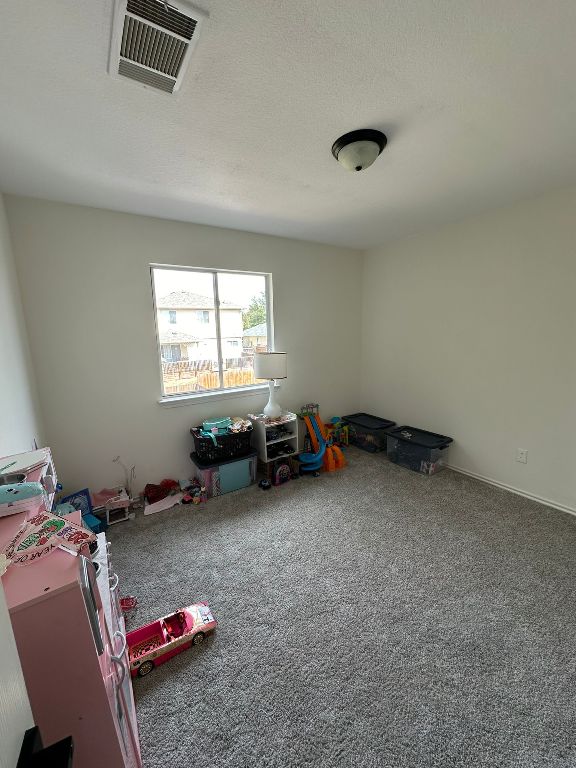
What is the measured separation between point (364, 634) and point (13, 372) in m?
2.34

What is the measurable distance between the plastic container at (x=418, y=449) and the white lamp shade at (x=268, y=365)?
1447mm

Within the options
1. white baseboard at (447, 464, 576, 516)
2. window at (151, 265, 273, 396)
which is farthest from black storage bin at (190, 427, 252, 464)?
white baseboard at (447, 464, 576, 516)

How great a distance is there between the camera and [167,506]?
102 inches

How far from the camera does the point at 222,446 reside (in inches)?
107

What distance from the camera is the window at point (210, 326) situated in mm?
2742

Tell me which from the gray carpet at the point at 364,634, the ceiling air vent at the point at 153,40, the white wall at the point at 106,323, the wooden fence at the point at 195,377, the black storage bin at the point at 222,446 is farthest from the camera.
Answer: the wooden fence at the point at 195,377

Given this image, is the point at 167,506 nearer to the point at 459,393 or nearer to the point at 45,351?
the point at 45,351

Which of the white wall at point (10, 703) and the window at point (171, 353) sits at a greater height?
the window at point (171, 353)

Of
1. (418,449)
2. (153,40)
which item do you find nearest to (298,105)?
(153,40)

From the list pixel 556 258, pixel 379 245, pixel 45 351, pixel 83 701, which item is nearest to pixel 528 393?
pixel 556 258

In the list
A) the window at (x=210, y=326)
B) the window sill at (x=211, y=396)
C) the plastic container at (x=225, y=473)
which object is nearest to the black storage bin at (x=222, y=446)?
the plastic container at (x=225, y=473)

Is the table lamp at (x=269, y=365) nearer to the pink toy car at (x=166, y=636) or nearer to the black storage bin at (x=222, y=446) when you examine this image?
the black storage bin at (x=222, y=446)

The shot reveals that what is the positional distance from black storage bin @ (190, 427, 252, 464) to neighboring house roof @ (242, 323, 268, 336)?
1005 millimetres

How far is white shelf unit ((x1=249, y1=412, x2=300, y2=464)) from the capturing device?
2.95 metres
